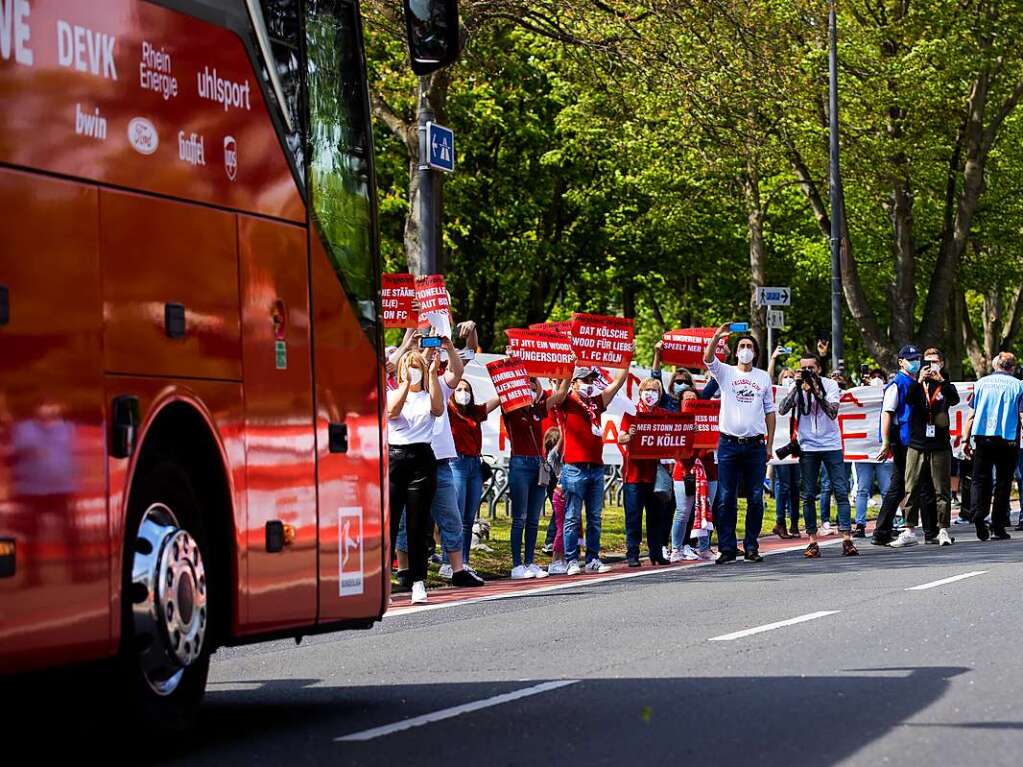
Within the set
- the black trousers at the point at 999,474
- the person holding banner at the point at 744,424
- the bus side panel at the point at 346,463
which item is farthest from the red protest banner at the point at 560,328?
the bus side panel at the point at 346,463

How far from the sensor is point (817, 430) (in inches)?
862

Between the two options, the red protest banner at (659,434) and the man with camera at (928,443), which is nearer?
the red protest banner at (659,434)

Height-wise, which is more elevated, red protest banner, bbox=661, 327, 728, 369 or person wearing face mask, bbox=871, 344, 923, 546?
red protest banner, bbox=661, 327, 728, 369

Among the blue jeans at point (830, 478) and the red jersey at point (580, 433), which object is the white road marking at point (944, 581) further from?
the blue jeans at point (830, 478)

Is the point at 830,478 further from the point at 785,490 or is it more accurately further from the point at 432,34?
the point at 432,34

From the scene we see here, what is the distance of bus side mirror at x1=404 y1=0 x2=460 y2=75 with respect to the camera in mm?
9828

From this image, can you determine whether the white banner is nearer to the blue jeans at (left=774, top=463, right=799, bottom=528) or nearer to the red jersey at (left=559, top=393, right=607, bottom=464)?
the blue jeans at (left=774, top=463, right=799, bottom=528)

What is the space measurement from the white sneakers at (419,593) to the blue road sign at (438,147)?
367 centimetres

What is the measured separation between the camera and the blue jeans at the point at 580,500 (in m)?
18.9

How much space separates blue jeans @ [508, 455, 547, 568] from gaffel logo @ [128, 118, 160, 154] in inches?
428

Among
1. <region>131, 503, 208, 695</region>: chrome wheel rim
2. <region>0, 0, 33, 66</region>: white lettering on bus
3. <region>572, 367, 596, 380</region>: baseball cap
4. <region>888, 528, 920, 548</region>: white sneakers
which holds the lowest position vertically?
<region>888, 528, 920, 548</region>: white sneakers

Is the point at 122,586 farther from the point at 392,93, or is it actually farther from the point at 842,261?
the point at 842,261

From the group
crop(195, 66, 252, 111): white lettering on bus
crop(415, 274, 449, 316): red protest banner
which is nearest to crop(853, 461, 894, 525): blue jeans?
crop(415, 274, 449, 316): red protest banner

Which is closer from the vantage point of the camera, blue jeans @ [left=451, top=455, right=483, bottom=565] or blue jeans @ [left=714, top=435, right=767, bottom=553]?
blue jeans @ [left=451, top=455, right=483, bottom=565]
